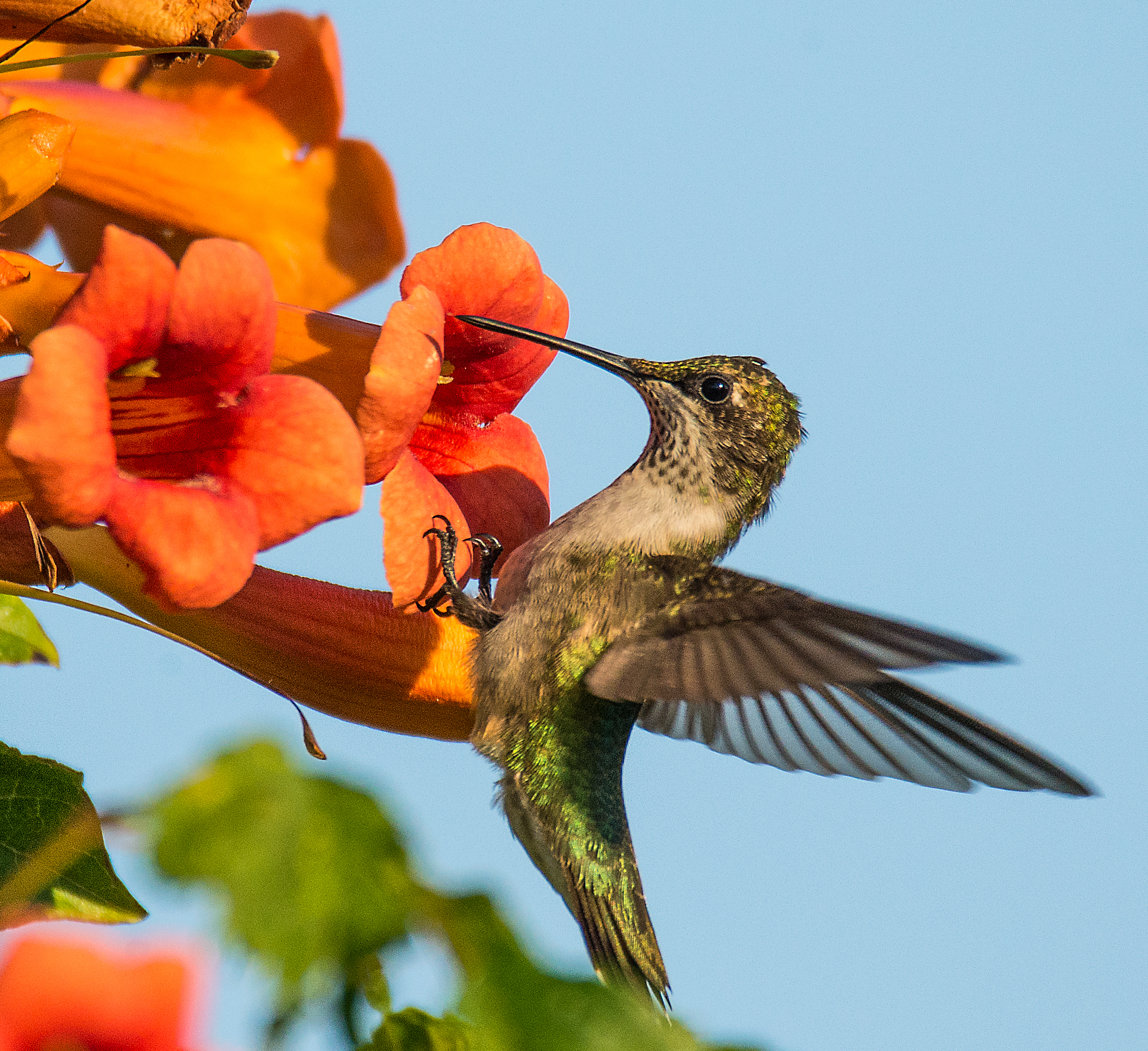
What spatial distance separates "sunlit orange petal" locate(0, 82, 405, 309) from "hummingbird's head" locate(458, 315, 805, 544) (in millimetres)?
815

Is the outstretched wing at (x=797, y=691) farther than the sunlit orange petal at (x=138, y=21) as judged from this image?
Yes

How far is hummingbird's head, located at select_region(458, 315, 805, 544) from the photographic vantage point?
4312 mm

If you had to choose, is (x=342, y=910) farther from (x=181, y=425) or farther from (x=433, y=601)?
(x=433, y=601)

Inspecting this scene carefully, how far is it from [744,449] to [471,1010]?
3326 mm

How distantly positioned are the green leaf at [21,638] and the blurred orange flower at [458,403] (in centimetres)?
96

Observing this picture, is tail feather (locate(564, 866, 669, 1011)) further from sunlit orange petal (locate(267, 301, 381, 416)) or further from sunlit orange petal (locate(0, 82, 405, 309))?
sunlit orange petal (locate(0, 82, 405, 309))

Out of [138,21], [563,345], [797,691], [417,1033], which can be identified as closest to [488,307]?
[563,345]

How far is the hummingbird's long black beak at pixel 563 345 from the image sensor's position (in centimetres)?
349

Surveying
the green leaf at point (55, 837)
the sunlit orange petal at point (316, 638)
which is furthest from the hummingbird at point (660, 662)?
the green leaf at point (55, 837)

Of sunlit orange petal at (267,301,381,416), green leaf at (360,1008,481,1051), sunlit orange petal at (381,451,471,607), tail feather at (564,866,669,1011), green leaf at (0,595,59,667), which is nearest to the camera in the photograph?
green leaf at (360,1008,481,1051)

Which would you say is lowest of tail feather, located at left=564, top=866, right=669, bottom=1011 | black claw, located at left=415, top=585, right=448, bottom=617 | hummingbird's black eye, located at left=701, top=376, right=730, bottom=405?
tail feather, located at left=564, top=866, right=669, bottom=1011

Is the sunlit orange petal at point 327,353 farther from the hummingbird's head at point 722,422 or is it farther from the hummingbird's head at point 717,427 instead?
the hummingbird's head at point 722,422

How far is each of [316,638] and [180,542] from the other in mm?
1248

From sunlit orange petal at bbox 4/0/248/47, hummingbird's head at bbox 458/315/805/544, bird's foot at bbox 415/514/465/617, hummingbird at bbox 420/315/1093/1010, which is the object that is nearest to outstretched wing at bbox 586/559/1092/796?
hummingbird at bbox 420/315/1093/1010
